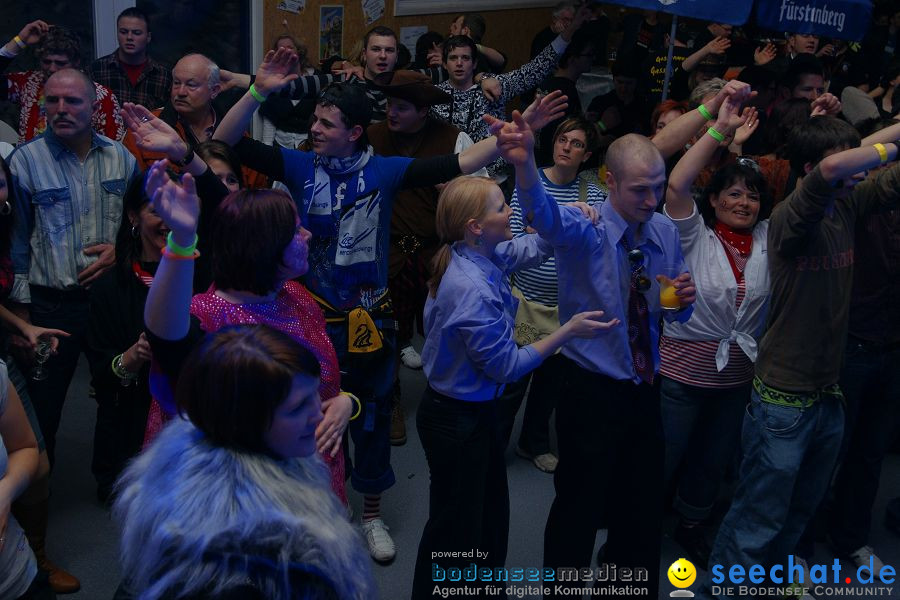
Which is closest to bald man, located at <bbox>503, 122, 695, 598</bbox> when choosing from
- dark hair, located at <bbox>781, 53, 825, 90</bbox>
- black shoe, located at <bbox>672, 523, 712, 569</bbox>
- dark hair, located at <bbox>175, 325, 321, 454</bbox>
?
black shoe, located at <bbox>672, 523, 712, 569</bbox>

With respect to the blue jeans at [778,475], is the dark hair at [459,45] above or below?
above

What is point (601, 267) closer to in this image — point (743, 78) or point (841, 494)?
point (841, 494)

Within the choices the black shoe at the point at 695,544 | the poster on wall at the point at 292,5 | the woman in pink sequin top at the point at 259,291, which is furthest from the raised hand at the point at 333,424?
the poster on wall at the point at 292,5

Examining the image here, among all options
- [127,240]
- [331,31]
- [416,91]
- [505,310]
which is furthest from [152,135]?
[331,31]

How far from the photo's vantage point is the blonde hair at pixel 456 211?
9.67 feet

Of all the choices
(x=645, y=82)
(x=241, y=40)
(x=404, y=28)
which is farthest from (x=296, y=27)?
→ (x=645, y=82)

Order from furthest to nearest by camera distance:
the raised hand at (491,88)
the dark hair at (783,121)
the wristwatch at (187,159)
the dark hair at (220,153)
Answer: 1. the raised hand at (491,88)
2. the dark hair at (783,121)
3. the dark hair at (220,153)
4. the wristwatch at (187,159)

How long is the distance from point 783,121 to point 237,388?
3766mm

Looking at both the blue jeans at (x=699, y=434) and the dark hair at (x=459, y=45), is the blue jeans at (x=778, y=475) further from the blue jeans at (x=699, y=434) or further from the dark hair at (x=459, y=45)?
the dark hair at (x=459, y=45)

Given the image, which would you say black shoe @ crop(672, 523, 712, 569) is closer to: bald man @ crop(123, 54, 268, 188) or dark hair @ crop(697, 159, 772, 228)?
dark hair @ crop(697, 159, 772, 228)

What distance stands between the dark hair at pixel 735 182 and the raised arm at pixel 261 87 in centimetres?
173

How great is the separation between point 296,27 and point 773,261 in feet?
17.3

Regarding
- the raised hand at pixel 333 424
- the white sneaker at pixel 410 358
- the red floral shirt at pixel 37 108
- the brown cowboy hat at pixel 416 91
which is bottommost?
the white sneaker at pixel 410 358

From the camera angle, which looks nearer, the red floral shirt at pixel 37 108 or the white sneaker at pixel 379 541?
A: the white sneaker at pixel 379 541
